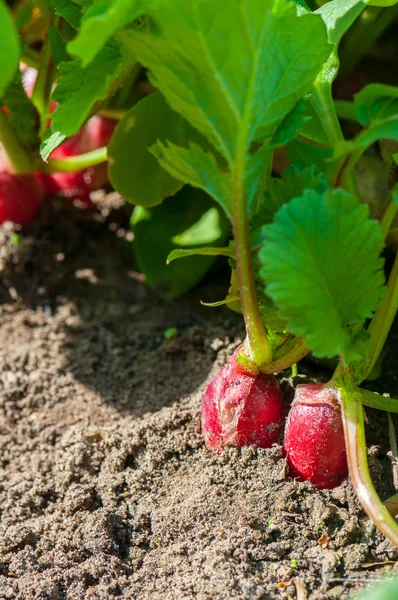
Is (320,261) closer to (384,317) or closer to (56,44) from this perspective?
(384,317)

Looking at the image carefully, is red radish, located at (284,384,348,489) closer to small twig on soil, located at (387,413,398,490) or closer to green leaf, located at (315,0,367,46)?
small twig on soil, located at (387,413,398,490)

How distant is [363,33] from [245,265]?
845 mm

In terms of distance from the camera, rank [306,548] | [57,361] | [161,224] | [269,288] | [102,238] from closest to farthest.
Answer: [269,288] → [306,548] → [57,361] → [161,224] → [102,238]

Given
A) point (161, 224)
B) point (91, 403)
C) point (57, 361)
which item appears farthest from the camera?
point (161, 224)

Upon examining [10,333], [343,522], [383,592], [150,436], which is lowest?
[10,333]

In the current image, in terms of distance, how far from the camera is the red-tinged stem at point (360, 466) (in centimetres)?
85

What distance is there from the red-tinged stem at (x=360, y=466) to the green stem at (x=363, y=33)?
87cm

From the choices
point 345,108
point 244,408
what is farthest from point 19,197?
point 244,408

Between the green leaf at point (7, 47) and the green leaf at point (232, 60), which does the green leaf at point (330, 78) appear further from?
the green leaf at point (7, 47)

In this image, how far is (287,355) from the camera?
1002mm

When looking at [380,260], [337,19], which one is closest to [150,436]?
[380,260]

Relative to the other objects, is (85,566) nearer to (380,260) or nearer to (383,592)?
(383,592)

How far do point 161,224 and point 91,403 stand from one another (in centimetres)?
44

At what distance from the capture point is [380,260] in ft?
2.83
